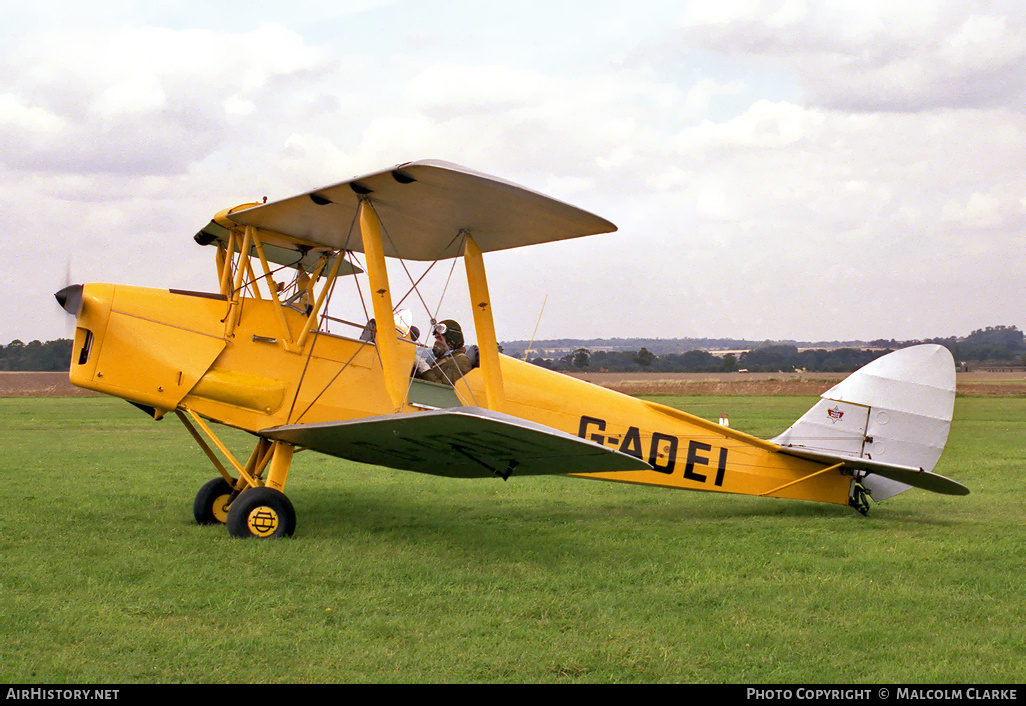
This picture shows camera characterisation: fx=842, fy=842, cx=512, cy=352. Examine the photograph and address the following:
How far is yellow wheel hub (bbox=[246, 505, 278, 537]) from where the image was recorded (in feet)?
22.6

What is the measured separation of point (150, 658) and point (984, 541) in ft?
21.6

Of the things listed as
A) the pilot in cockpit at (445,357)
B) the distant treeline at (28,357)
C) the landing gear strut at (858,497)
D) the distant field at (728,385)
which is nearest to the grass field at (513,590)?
the landing gear strut at (858,497)

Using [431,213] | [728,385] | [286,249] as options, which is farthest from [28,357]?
[431,213]

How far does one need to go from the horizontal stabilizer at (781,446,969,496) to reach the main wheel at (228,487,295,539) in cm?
511

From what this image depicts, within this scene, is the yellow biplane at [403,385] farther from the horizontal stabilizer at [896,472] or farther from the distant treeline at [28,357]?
the distant treeline at [28,357]

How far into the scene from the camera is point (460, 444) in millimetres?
6363

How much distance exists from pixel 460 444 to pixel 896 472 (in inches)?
171

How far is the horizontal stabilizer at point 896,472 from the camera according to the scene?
7727 millimetres

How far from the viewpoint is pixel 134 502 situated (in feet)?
29.4

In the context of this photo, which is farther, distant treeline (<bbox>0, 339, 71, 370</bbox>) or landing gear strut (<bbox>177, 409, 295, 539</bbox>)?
distant treeline (<bbox>0, 339, 71, 370</bbox>)

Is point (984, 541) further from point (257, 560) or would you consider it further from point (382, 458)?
point (257, 560)

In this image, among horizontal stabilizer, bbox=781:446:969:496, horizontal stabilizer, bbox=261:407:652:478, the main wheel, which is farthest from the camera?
horizontal stabilizer, bbox=781:446:969:496

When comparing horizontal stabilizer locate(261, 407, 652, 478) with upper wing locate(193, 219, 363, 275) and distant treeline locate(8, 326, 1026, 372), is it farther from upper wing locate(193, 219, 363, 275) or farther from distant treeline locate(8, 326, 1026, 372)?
distant treeline locate(8, 326, 1026, 372)

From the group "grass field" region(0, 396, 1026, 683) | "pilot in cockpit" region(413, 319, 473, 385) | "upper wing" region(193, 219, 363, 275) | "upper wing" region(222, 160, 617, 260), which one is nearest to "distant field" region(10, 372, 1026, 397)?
"upper wing" region(193, 219, 363, 275)
